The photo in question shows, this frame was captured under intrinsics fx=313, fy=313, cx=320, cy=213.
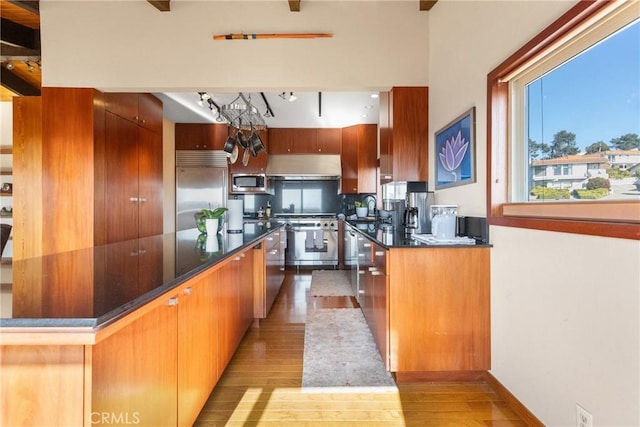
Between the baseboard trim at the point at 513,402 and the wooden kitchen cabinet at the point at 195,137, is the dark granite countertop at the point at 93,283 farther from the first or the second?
the wooden kitchen cabinet at the point at 195,137

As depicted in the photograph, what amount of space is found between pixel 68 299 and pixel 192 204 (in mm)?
5225

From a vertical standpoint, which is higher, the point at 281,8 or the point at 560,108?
the point at 281,8

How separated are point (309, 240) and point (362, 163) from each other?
1692mm

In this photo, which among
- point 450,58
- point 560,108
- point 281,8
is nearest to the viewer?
point 560,108

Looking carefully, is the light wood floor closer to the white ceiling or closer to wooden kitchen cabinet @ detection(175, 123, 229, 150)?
the white ceiling

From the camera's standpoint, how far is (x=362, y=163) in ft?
18.6

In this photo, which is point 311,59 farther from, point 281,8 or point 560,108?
point 560,108

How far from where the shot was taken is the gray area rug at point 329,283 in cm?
403

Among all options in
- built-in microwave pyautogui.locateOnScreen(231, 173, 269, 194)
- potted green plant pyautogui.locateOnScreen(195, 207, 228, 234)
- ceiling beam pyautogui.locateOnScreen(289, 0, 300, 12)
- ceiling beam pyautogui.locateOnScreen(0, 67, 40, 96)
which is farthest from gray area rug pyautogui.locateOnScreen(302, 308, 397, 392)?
ceiling beam pyautogui.locateOnScreen(0, 67, 40, 96)

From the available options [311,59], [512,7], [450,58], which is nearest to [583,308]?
[512,7]

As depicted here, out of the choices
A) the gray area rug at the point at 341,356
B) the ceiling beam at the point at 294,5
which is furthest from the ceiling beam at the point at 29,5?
the gray area rug at the point at 341,356

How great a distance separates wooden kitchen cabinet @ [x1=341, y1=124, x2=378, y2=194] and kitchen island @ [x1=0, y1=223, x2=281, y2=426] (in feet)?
14.2

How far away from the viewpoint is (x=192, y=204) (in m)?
5.72

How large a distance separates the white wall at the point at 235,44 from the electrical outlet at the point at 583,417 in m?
2.62
